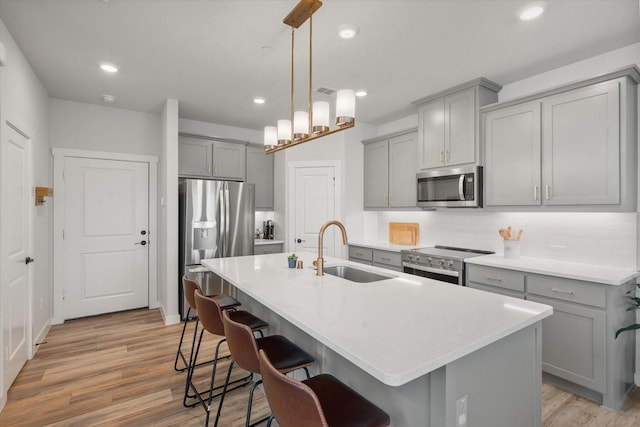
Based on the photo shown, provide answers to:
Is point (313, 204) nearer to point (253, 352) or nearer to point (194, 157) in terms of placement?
point (194, 157)

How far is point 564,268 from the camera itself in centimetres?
267

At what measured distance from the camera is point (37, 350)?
10.7 feet

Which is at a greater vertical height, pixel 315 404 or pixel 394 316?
pixel 394 316

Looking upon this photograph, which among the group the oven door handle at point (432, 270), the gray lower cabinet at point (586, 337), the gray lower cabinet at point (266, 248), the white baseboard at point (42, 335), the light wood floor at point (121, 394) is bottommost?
the light wood floor at point (121, 394)

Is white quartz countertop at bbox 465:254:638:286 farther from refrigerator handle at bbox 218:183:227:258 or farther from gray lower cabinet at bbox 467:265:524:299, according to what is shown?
refrigerator handle at bbox 218:183:227:258

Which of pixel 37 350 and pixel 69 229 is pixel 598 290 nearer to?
pixel 37 350

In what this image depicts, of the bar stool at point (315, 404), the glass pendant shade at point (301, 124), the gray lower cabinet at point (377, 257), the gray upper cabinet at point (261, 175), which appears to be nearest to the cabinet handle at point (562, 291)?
the gray lower cabinet at point (377, 257)

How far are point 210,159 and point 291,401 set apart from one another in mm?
4192

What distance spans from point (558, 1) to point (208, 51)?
2.52 metres

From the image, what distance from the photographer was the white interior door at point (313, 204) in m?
4.93

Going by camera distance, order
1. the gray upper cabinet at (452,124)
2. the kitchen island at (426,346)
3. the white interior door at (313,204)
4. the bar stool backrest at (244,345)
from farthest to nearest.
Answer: the white interior door at (313,204) < the gray upper cabinet at (452,124) < the bar stool backrest at (244,345) < the kitchen island at (426,346)

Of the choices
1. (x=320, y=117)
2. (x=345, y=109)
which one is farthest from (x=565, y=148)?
(x=320, y=117)

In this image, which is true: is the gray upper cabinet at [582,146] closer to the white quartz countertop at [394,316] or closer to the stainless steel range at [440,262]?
the stainless steel range at [440,262]

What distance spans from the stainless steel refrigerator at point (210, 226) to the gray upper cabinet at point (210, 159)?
259mm
